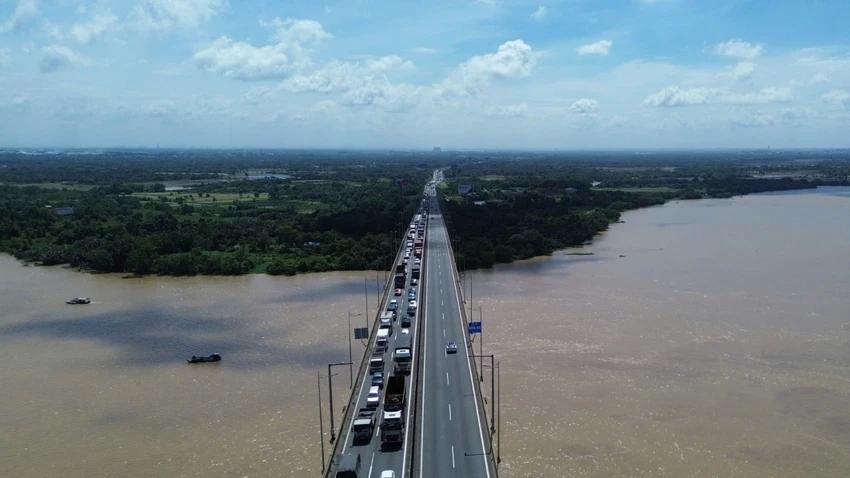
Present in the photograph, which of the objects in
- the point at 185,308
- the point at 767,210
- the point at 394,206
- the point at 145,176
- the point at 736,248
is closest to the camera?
the point at 185,308

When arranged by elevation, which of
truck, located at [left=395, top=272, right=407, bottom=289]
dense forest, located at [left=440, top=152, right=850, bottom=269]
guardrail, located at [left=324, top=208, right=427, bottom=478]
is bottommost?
guardrail, located at [left=324, top=208, right=427, bottom=478]

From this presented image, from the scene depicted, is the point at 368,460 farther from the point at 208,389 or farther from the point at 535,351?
the point at 535,351

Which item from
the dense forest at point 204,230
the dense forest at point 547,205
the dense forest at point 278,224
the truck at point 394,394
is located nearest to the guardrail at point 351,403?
the truck at point 394,394

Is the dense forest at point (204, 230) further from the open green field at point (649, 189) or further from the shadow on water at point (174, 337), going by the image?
the open green field at point (649, 189)

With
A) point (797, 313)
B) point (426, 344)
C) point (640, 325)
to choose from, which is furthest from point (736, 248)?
point (426, 344)

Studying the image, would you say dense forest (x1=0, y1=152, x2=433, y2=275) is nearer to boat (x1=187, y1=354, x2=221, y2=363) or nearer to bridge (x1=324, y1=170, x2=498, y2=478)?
boat (x1=187, y1=354, x2=221, y2=363)

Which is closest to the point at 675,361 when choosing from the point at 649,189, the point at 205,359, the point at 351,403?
the point at 351,403

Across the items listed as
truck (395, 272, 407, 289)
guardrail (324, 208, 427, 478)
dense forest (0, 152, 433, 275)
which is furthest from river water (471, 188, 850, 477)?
dense forest (0, 152, 433, 275)

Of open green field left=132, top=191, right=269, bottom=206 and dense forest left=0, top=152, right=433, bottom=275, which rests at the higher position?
open green field left=132, top=191, right=269, bottom=206
